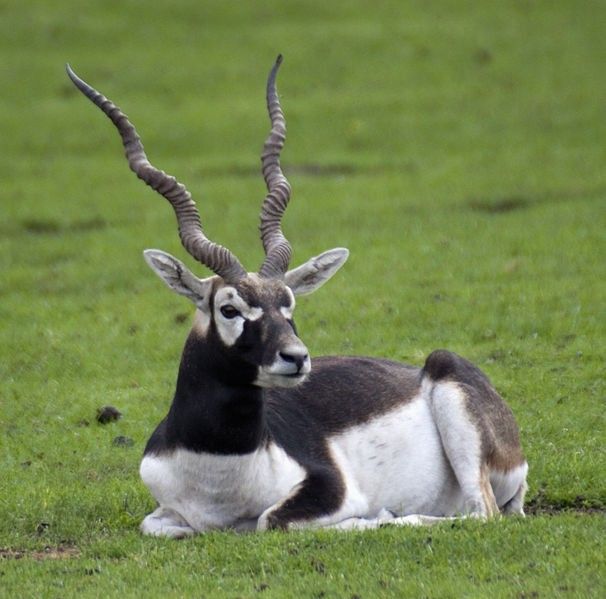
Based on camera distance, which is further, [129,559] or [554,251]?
[554,251]

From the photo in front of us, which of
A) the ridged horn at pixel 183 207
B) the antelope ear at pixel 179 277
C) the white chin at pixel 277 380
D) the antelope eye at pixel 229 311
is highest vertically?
the ridged horn at pixel 183 207

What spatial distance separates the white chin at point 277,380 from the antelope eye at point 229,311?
1.45 ft

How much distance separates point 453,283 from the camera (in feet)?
54.9

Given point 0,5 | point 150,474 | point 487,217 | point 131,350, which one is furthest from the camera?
point 0,5

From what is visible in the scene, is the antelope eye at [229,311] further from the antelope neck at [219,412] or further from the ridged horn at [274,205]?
the ridged horn at [274,205]

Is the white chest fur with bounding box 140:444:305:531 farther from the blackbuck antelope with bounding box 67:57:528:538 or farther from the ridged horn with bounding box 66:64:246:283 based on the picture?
the ridged horn with bounding box 66:64:246:283

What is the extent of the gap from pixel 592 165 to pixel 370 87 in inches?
285

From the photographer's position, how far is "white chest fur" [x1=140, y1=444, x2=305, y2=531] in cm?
896

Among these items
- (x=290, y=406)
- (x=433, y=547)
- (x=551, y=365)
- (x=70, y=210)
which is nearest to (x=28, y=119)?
(x=70, y=210)

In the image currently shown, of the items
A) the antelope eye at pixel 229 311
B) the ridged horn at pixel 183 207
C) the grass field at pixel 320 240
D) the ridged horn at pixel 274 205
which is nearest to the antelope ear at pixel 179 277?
the ridged horn at pixel 183 207

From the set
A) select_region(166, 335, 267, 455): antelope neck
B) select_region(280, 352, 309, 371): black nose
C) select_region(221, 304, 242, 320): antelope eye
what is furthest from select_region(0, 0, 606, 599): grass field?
select_region(221, 304, 242, 320): antelope eye

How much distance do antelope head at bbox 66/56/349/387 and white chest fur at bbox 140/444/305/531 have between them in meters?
0.57

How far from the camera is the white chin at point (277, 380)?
856 cm

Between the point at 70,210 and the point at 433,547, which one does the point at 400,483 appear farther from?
the point at 70,210
